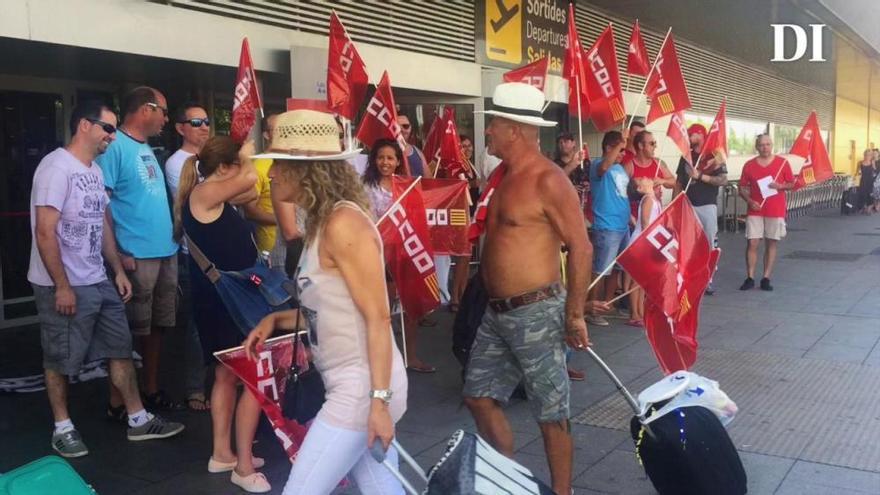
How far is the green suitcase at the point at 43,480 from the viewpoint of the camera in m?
2.88

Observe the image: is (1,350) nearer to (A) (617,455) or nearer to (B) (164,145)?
(B) (164,145)

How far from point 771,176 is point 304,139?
865cm

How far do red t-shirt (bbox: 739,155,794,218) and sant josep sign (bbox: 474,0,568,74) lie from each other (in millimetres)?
3706

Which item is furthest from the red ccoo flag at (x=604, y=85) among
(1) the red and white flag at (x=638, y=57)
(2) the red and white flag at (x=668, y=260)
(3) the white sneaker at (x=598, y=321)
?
(2) the red and white flag at (x=668, y=260)

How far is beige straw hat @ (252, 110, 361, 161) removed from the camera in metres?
2.88

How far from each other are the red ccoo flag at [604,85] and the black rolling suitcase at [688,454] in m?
5.25

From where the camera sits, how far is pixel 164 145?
9.62 metres

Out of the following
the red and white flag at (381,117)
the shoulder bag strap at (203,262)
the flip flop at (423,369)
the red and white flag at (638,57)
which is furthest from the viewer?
the red and white flag at (638,57)

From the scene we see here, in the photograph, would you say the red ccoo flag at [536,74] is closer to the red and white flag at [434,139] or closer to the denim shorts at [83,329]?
the red and white flag at [434,139]

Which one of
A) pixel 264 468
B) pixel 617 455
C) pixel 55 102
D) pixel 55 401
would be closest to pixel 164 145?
pixel 55 102

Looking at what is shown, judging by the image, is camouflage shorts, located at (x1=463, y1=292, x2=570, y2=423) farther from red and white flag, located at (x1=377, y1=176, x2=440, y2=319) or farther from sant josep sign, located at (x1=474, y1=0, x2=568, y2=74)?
sant josep sign, located at (x1=474, y1=0, x2=568, y2=74)

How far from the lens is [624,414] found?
18.1ft

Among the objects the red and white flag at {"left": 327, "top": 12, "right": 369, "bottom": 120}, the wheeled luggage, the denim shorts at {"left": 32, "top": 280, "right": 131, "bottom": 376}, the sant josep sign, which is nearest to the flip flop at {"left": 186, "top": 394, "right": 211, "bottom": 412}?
the denim shorts at {"left": 32, "top": 280, "right": 131, "bottom": 376}

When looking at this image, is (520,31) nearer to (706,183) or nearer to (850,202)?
(706,183)
